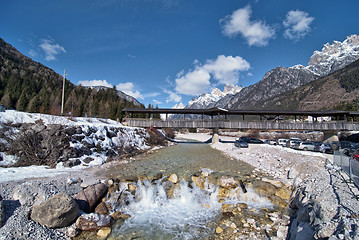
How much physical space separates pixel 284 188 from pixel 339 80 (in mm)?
143283

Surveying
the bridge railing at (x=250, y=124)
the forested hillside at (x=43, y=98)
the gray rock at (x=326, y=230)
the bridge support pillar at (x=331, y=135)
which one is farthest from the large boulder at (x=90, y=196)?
the bridge support pillar at (x=331, y=135)

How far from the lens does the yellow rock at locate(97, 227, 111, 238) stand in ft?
20.2

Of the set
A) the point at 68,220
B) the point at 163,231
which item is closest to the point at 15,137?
the point at 68,220

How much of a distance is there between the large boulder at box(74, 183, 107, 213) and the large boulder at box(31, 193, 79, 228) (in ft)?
3.65

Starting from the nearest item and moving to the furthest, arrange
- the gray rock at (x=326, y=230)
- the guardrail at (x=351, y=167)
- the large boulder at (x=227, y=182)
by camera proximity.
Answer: the gray rock at (x=326, y=230) → the guardrail at (x=351, y=167) → the large boulder at (x=227, y=182)

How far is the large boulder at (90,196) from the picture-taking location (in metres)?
7.62

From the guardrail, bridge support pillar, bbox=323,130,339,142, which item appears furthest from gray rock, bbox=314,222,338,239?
bridge support pillar, bbox=323,130,339,142

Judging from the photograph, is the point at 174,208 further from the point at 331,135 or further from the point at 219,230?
the point at 331,135

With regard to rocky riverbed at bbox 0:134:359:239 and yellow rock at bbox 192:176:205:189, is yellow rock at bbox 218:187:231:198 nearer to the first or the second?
rocky riverbed at bbox 0:134:359:239

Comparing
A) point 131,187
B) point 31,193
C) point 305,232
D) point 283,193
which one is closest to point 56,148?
point 31,193

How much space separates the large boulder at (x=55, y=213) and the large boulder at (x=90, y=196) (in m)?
1.11

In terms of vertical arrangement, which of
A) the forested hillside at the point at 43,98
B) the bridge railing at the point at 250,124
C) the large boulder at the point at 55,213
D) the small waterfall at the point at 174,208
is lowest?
the small waterfall at the point at 174,208

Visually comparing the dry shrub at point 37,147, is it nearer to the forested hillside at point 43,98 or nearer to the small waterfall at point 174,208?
the small waterfall at point 174,208

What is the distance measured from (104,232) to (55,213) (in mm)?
1929
